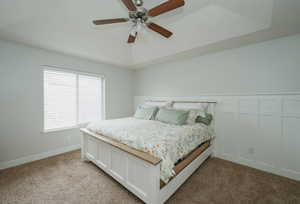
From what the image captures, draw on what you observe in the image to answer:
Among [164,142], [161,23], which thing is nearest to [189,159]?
→ [164,142]

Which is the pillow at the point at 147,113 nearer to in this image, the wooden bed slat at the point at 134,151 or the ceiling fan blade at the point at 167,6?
the wooden bed slat at the point at 134,151

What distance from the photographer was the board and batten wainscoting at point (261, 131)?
207 cm

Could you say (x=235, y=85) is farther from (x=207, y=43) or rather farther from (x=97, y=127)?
(x=97, y=127)

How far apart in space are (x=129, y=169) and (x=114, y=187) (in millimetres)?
463

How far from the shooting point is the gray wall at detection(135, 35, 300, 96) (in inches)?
83.2

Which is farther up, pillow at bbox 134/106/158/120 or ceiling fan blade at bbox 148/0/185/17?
ceiling fan blade at bbox 148/0/185/17

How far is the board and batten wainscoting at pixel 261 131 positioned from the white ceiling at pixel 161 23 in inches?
44.2

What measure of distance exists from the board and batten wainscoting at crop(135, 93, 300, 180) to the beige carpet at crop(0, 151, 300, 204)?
0.23 metres

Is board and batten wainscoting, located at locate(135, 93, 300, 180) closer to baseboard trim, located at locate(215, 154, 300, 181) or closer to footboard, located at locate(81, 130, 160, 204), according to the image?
baseboard trim, located at locate(215, 154, 300, 181)

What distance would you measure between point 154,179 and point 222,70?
2.59 meters

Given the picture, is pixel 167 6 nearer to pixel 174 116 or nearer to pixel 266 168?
pixel 174 116

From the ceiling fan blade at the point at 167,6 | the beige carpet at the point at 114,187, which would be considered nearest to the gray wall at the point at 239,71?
the beige carpet at the point at 114,187

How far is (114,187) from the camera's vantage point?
5.93ft

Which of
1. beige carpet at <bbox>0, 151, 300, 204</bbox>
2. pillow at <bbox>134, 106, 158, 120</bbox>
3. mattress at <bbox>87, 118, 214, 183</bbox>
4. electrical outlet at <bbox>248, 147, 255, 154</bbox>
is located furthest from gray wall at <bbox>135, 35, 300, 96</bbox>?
beige carpet at <bbox>0, 151, 300, 204</bbox>
